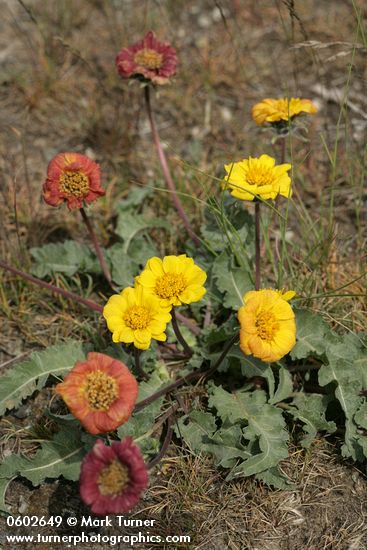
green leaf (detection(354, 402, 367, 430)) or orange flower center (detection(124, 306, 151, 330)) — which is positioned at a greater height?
orange flower center (detection(124, 306, 151, 330))

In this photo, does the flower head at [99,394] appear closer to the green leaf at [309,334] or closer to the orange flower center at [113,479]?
the orange flower center at [113,479]

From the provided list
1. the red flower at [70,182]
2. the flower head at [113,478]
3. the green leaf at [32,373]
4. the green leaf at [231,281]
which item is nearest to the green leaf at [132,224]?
the green leaf at [231,281]

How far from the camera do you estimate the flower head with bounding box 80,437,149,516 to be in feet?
6.18

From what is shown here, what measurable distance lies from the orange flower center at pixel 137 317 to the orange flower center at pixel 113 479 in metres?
0.54

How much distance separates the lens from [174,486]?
249cm

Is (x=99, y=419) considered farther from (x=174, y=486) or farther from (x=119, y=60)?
(x=119, y=60)

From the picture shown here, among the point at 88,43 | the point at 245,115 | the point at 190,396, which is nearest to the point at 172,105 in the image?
the point at 245,115

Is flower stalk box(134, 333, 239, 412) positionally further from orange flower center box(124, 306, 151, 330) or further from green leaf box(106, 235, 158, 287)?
green leaf box(106, 235, 158, 287)

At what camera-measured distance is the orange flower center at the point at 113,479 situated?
1896 mm

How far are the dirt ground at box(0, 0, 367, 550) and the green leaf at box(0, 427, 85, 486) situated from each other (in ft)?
0.44

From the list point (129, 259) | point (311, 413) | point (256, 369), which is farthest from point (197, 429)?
point (129, 259)

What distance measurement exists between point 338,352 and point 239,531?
2.75 ft

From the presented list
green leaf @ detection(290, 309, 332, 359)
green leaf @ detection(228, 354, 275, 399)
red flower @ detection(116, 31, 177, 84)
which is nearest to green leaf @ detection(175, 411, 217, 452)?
green leaf @ detection(228, 354, 275, 399)

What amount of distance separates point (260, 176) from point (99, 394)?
3.83ft
